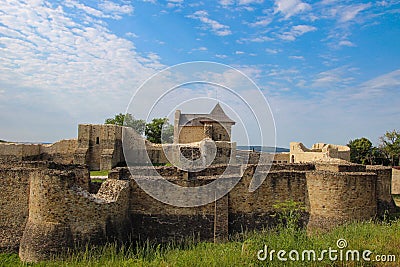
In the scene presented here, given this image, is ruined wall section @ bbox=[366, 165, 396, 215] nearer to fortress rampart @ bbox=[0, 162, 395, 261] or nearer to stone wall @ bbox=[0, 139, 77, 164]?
fortress rampart @ bbox=[0, 162, 395, 261]

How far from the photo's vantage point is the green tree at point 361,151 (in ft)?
137

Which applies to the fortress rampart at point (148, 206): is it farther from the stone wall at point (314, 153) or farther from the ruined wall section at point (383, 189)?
the stone wall at point (314, 153)

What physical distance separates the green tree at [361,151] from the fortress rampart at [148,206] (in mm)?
Answer: 33038

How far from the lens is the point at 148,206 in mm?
11336

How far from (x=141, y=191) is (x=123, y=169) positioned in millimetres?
1187

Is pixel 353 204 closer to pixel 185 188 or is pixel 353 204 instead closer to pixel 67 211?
pixel 185 188

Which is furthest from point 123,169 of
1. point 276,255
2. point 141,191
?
point 276,255

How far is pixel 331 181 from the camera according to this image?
1164 centimetres

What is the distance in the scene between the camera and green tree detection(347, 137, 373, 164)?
137ft

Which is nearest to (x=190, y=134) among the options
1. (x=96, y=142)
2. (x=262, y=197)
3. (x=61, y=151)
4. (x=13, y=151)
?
(x=96, y=142)

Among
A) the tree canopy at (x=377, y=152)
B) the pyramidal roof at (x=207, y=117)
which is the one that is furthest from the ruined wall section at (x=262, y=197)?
the tree canopy at (x=377, y=152)

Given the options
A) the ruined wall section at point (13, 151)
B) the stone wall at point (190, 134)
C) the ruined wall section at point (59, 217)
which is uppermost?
the stone wall at point (190, 134)

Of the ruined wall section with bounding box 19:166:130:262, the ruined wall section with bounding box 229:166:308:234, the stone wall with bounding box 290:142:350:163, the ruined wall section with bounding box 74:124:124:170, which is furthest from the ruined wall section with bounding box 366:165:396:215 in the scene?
the ruined wall section with bounding box 74:124:124:170

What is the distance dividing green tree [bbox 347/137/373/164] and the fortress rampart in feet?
108
